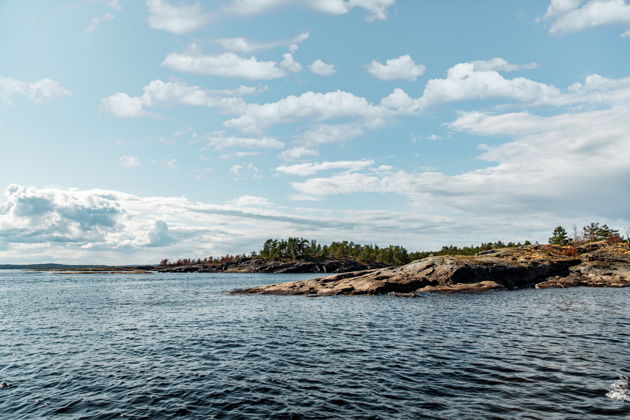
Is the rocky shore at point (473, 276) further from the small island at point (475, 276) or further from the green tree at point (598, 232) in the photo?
the green tree at point (598, 232)

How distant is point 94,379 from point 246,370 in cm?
927

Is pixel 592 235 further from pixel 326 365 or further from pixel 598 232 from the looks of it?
pixel 326 365

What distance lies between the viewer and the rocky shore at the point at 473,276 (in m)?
70.4

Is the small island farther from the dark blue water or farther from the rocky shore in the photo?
the dark blue water

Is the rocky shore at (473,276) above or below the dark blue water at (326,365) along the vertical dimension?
above

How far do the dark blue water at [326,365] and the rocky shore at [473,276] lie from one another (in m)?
25.4

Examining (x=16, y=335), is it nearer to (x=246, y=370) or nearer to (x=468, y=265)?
(x=246, y=370)

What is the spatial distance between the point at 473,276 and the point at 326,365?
2390 inches

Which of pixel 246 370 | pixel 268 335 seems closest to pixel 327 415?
pixel 246 370

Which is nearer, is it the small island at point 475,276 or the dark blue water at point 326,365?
the dark blue water at point 326,365

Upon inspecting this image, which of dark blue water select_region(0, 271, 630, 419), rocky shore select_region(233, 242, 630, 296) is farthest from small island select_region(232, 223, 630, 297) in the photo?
dark blue water select_region(0, 271, 630, 419)

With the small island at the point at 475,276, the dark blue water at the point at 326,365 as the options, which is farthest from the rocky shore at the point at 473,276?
the dark blue water at the point at 326,365

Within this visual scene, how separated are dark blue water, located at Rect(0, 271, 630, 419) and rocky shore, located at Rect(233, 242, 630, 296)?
2543 centimetres

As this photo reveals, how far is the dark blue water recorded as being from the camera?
17062mm
